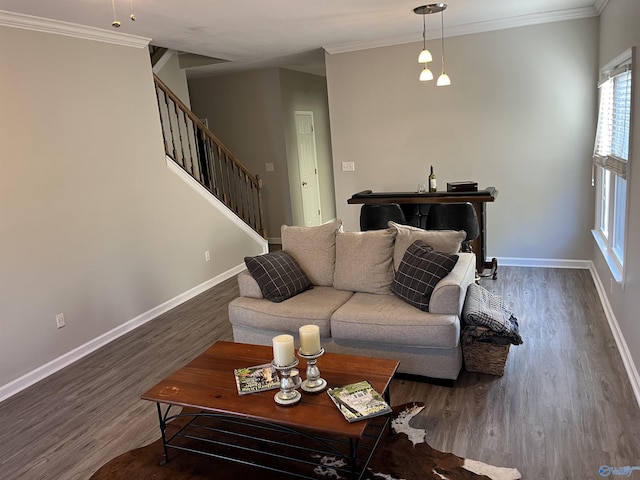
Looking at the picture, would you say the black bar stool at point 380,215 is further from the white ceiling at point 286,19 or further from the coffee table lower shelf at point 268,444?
the coffee table lower shelf at point 268,444

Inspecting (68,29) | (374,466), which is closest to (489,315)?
(374,466)

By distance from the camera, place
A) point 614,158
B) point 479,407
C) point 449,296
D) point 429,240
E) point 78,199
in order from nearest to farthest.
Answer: point 479,407, point 449,296, point 429,240, point 614,158, point 78,199

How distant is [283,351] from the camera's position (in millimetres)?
2178

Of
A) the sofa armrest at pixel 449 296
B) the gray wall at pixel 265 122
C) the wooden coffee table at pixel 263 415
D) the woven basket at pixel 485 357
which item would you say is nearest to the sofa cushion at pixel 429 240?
the sofa armrest at pixel 449 296

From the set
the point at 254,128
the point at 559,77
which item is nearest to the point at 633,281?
the point at 559,77

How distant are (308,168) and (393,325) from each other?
5.61 m

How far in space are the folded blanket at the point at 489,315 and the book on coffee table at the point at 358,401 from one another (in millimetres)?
1105

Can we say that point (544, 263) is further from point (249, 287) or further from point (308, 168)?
point (308, 168)

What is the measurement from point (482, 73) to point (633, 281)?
317 centimetres

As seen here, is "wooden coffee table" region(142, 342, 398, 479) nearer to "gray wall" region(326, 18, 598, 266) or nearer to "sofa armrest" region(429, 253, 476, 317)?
"sofa armrest" region(429, 253, 476, 317)

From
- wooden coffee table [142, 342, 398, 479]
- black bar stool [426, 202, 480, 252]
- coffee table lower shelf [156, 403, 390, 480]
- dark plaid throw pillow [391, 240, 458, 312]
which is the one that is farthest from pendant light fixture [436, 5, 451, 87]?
coffee table lower shelf [156, 403, 390, 480]

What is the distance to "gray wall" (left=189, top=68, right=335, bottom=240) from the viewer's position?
737cm

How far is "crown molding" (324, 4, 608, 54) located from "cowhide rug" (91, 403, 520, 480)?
4068 mm

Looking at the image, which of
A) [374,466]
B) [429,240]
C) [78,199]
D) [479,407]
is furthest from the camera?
[78,199]
